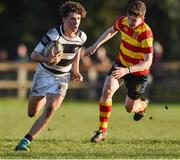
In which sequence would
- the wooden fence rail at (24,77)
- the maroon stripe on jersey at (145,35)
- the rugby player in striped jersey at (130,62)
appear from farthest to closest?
1. the wooden fence rail at (24,77)
2. the maroon stripe on jersey at (145,35)
3. the rugby player in striped jersey at (130,62)

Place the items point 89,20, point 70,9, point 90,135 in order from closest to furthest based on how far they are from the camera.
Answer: point 70,9 → point 90,135 → point 89,20

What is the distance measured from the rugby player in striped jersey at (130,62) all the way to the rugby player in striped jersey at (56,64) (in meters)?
0.72

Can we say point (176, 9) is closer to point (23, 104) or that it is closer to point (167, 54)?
point (167, 54)

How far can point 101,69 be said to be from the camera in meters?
29.1

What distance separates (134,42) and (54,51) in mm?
1890

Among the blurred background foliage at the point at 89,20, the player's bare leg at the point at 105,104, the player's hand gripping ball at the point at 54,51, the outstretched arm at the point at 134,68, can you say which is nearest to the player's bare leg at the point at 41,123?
the player's hand gripping ball at the point at 54,51

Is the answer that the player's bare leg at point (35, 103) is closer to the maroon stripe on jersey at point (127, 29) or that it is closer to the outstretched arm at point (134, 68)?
the outstretched arm at point (134, 68)

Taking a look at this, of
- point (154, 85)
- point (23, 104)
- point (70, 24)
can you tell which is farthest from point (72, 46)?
point (154, 85)

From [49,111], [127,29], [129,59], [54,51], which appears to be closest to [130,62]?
[129,59]

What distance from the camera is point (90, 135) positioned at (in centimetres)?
1362

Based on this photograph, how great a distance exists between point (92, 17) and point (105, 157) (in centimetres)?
2644

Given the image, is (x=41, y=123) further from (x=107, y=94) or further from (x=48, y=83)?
(x=107, y=94)

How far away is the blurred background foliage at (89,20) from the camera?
3588cm

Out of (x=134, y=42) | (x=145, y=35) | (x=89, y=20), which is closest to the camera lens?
(x=145, y=35)
